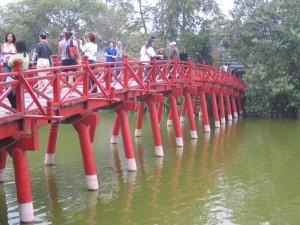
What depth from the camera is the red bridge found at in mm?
10109

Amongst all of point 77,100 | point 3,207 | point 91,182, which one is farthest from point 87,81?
point 3,207

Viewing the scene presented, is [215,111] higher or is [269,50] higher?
[269,50]

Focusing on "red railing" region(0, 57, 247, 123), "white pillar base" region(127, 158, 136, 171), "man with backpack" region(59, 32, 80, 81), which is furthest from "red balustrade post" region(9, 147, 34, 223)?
"white pillar base" region(127, 158, 136, 171)

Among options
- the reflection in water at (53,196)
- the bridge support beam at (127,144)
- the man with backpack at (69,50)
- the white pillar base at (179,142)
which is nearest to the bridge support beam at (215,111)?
the white pillar base at (179,142)

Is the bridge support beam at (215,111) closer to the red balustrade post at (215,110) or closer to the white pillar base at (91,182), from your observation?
the red balustrade post at (215,110)

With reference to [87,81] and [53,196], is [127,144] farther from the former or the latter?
[87,81]

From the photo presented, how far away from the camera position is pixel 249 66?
33.2 metres

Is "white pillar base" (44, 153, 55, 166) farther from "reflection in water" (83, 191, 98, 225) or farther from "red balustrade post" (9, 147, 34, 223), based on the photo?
"red balustrade post" (9, 147, 34, 223)

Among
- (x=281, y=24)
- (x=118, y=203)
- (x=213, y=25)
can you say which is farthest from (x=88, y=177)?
(x=213, y=25)

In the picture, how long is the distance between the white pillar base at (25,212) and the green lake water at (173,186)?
0.29 metres

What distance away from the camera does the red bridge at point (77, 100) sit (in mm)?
10109

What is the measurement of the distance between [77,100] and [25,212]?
10.0ft

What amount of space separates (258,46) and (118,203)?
2239 cm

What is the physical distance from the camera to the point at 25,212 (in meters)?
10.6
